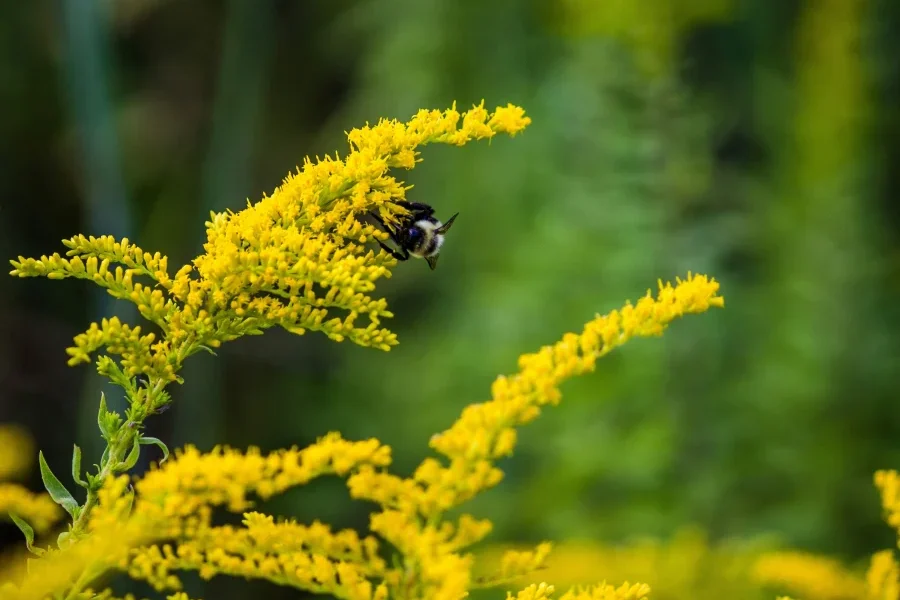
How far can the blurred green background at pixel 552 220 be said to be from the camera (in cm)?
219

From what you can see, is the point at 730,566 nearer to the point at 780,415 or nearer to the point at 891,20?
the point at 780,415

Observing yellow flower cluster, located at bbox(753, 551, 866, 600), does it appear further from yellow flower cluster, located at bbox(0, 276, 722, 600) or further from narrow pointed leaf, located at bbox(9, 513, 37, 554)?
narrow pointed leaf, located at bbox(9, 513, 37, 554)

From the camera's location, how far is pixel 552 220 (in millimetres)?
2713

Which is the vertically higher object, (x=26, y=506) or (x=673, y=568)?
(x=673, y=568)

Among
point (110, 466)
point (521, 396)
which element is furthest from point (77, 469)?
point (521, 396)

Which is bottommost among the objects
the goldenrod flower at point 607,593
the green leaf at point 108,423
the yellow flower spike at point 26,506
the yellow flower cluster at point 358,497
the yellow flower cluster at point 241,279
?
the goldenrod flower at point 607,593

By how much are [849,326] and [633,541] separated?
90 cm

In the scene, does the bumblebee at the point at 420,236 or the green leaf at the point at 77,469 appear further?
the bumblebee at the point at 420,236

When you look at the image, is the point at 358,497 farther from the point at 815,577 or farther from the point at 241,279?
the point at 815,577

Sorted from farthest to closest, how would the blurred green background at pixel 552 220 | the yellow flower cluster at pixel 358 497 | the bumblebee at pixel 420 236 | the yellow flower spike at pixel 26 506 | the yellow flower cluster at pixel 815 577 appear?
the blurred green background at pixel 552 220 < the bumblebee at pixel 420 236 < the yellow flower cluster at pixel 815 577 < the yellow flower spike at pixel 26 506 < the yellow flower cluster at pixel 358 497

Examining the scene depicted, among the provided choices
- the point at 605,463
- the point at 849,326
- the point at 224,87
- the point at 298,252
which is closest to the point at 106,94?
the point at 224,87

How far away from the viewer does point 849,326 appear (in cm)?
227

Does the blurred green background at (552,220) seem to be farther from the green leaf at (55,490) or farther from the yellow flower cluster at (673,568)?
the green leaf at (55,490)

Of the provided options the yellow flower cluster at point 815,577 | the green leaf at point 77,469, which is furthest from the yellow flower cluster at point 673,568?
the green leaf at point 77,469
